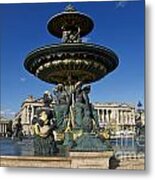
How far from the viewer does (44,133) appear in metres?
2.27

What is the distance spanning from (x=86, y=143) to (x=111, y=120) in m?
0.15

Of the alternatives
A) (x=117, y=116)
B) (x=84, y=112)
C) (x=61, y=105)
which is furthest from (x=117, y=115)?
(x=61, y=105)

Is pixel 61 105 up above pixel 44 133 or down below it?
above

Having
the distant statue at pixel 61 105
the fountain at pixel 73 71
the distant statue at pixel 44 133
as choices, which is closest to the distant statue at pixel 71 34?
the fountain at pixel 73 71

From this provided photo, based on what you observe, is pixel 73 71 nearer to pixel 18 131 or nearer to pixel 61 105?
pixel 61 105

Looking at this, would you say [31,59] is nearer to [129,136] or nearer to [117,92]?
[117,92]

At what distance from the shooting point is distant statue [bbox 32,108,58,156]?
2260 mm

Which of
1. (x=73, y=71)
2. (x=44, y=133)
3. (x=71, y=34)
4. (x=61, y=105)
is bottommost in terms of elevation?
(x=44, y=133)

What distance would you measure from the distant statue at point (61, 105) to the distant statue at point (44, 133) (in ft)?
0.11

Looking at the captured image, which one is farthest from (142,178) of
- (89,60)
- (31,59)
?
(31,59)

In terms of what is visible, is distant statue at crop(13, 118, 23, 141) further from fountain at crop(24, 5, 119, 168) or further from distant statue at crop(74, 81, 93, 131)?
distant statue at crop(74, 81, 93, 131)

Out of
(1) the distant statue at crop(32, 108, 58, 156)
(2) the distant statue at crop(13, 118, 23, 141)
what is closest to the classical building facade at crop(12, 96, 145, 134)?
(1) the distant statue at crop(32, 108, 58, 156)

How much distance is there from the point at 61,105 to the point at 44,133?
0.15m

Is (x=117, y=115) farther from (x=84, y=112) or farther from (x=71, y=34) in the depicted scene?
(x=71, y=34)
